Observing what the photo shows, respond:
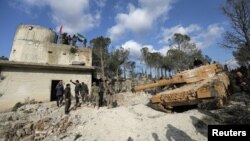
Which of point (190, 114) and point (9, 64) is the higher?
point (9, 64)

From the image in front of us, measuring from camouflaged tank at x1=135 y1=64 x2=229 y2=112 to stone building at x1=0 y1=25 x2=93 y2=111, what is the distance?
765 cm

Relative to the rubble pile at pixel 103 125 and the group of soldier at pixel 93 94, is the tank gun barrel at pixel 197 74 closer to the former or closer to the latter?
the rubble pile at pixel 103 125

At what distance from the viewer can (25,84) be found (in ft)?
51.9

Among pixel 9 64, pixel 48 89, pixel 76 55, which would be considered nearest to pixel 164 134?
pixel 48 89

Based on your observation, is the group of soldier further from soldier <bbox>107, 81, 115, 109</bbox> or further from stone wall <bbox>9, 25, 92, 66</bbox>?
stone wall <bbox>9, 25, 92, 66</bbox>

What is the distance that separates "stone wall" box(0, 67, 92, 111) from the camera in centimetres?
1513

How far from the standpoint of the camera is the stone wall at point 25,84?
1513 centimetres

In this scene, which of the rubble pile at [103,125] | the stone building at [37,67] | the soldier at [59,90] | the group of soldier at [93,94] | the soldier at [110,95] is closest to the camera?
the rubble pile at [103,125]

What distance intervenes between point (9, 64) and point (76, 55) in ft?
20.9

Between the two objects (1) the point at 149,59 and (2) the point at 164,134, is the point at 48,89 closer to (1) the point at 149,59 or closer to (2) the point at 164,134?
(2) the point at 164,134

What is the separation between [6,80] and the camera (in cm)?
1528

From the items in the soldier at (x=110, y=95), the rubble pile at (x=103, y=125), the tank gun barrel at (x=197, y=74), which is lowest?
the rubble pile at (x=103, y=125)

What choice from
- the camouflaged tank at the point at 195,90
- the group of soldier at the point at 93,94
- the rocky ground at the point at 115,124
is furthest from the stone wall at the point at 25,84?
the camouflaged tank at the point at 195,90

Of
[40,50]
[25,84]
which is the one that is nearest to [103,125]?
[25,84]
